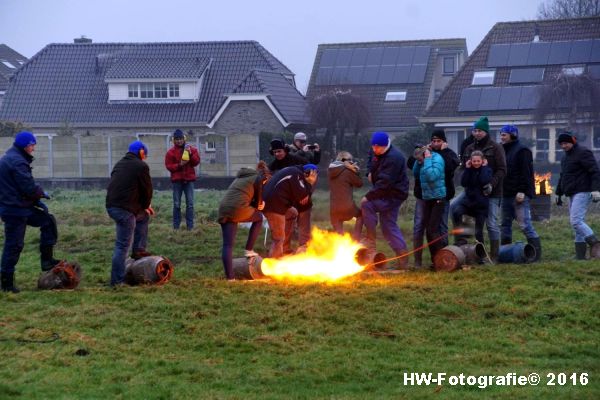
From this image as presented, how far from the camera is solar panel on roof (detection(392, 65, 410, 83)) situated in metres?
56.8

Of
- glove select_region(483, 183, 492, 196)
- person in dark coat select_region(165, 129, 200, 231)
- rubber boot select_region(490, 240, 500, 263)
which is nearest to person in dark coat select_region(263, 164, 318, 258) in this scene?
glove select_region(483, 183, 492, 196)

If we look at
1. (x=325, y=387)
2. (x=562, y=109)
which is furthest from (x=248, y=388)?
(x=562, y=109)

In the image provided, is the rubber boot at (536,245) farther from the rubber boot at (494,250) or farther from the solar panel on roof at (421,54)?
the solar panel on roof at (421,54)

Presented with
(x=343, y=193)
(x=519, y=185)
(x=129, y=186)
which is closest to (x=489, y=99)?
(x=343, y=193)

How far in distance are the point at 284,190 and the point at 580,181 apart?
460cm

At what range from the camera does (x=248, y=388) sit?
898 cm

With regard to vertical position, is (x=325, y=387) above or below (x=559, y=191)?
below

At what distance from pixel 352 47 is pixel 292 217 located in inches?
1757

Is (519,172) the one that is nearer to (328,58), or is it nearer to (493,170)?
(493,170)

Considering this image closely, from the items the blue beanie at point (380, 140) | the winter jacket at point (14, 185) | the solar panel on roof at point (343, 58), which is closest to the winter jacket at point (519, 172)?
the blue beanie at point (380, 140)

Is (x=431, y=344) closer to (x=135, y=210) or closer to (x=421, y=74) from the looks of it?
(x=135, y=210)

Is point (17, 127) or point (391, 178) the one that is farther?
point (17, 127)

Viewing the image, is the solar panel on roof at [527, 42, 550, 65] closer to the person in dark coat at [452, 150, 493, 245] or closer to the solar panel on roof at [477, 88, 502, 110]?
the solar panel on roof at [477, 88, 502, 110]

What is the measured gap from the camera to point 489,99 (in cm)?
4994
